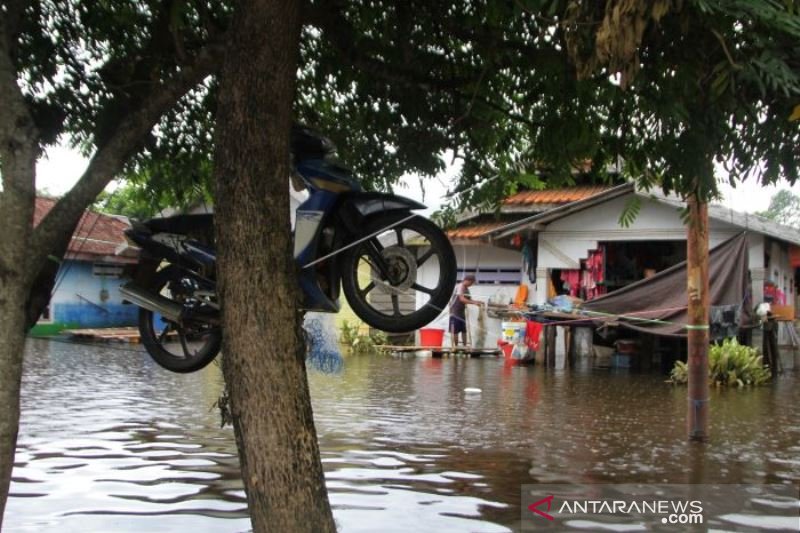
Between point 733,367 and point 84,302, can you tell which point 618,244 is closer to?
point 733,367

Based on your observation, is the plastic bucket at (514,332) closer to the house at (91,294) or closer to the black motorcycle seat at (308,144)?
the house at (91,294)

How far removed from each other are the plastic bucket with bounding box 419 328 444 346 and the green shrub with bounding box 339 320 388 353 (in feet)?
4.49

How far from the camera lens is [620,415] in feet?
36.1

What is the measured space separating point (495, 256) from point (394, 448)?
42.5ft

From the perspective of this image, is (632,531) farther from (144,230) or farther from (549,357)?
(549,357)

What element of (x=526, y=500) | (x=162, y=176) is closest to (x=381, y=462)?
(x=526, y=500)

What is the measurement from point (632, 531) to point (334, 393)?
756 cm

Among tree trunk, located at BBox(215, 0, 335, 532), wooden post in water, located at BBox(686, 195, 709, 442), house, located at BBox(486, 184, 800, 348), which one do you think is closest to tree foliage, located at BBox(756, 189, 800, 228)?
house, located at BBox(486, 184, 800, 348)

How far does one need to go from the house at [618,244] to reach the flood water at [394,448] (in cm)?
329

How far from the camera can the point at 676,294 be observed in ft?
48.0

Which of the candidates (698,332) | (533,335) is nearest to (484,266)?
(533,335)

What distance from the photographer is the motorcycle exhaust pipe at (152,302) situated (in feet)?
19.4

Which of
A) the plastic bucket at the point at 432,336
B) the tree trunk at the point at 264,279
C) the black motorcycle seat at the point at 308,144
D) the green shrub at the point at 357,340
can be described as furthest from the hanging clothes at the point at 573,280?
the tree trunk at the point at 264,279

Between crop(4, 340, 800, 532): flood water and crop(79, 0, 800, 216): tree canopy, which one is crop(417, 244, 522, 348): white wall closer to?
crop(4, 340, 800, 532): flood water
